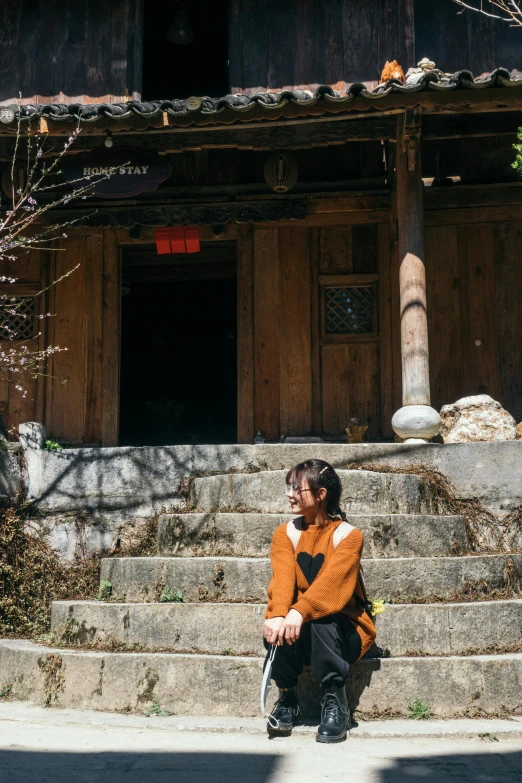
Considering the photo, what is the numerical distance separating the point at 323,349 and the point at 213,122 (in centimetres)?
292

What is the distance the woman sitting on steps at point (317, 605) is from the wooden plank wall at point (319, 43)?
604 cm

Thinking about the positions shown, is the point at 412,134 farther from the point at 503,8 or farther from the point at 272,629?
the point at 272,629

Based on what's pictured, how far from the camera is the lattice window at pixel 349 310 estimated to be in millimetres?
9477

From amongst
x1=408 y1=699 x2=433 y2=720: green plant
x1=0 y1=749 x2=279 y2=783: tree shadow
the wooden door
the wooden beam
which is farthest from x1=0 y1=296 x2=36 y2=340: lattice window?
x1=408 y1=699 x2=433 y2=720: green plant

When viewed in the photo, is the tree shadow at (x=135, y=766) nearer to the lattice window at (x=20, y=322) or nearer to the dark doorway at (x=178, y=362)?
the lattice window at (x=20, y=322)

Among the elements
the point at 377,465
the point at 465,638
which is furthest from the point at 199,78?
the point at 465,638

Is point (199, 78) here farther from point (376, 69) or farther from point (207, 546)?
point (207, 546)

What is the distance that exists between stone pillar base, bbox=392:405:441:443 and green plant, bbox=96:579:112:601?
108 inches

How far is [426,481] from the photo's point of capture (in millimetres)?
6391

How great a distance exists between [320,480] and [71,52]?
23.4 feet

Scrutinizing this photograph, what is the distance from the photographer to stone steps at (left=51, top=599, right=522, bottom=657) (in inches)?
197

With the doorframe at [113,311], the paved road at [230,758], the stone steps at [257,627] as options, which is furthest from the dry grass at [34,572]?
the doorframe at [113,311]

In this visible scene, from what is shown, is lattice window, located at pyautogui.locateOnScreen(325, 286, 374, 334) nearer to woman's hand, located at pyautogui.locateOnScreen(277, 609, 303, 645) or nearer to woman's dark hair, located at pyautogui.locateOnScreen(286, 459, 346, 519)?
woman's dark hair, located at pyautogui.locateOnScreen(286, 459, 346, 519)

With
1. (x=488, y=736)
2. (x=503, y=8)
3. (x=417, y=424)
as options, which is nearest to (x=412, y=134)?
(x=503, y=8)
